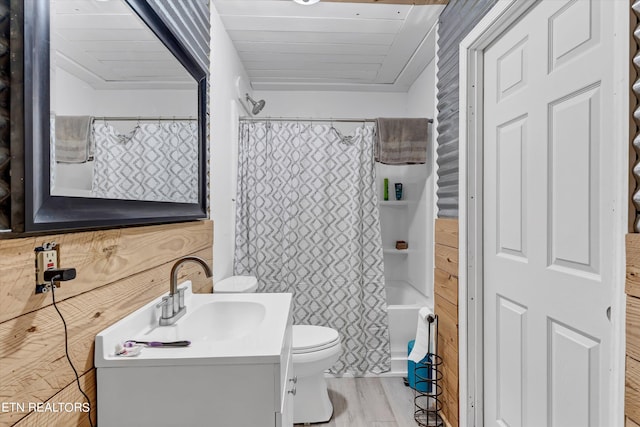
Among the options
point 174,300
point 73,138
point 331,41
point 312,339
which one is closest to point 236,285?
point 312,339

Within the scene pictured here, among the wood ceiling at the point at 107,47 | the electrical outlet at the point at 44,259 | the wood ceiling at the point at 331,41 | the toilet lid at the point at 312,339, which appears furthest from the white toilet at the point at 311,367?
the wood ceiling at the point at 331,41

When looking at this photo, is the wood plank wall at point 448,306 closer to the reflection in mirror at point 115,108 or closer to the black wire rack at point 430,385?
the black wire rack at point 430,385

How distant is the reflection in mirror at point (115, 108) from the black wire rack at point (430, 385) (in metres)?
1.59

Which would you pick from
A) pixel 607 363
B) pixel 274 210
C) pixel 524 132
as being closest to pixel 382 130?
pixel 274 210

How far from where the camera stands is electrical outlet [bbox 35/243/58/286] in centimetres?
78

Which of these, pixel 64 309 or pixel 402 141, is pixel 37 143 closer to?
pixel 64 309

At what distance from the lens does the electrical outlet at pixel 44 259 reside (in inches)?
30.9

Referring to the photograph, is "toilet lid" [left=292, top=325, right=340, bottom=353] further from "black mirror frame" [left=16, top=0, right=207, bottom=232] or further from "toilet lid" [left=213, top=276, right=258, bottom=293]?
"black mirror frame" [left=16, top=0, right=207, bottom=232]

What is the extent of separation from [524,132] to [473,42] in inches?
20.8

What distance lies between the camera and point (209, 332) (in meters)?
1.52

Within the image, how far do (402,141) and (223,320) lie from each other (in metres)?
1.80

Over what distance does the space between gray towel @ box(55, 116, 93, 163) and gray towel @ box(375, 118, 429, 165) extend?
80.6 inches

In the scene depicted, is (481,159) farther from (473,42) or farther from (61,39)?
(61,39)

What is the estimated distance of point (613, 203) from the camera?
1.02m
